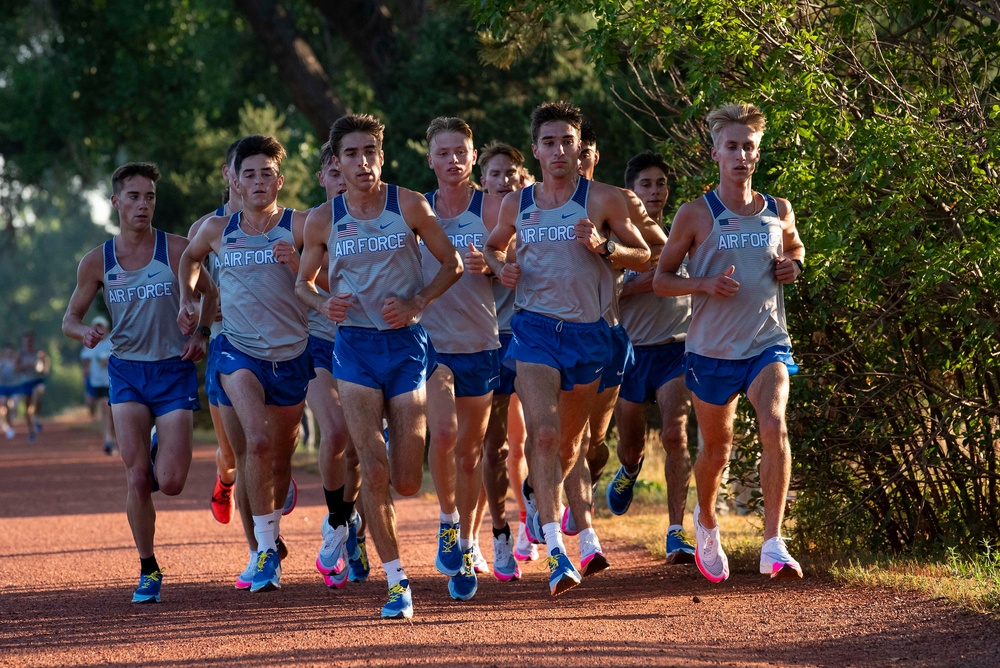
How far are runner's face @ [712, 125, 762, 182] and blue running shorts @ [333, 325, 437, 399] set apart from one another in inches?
76.6

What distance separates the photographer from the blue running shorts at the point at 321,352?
334 inches

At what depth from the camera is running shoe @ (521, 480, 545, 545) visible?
9.31 m

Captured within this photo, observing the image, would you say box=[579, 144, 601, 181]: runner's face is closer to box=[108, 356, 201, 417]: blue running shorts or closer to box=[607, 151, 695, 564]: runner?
box=[607, 151, 695, 564]: runner

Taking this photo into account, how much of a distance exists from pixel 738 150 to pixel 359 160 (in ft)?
6.72

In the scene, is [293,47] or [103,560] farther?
[293,47]

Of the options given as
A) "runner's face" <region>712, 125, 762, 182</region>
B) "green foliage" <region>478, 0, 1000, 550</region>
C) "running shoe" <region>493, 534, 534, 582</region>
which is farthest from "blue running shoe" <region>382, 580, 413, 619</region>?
"runner's face" <region>712, 125, 762, 182</region>

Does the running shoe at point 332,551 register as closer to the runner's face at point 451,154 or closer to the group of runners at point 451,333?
the group of runners at point 451,333

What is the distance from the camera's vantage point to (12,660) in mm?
6195

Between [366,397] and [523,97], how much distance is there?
37.3ft

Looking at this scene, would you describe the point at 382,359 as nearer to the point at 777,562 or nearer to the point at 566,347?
the point at 566,347

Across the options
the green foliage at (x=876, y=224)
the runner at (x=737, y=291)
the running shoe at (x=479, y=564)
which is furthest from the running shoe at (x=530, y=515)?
the runner at (x=737, y=291)

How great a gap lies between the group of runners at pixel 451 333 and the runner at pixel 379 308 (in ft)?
0.04

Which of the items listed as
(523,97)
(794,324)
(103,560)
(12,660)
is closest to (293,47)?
(523,97)

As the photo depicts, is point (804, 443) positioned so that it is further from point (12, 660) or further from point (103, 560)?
point (103, 560)
